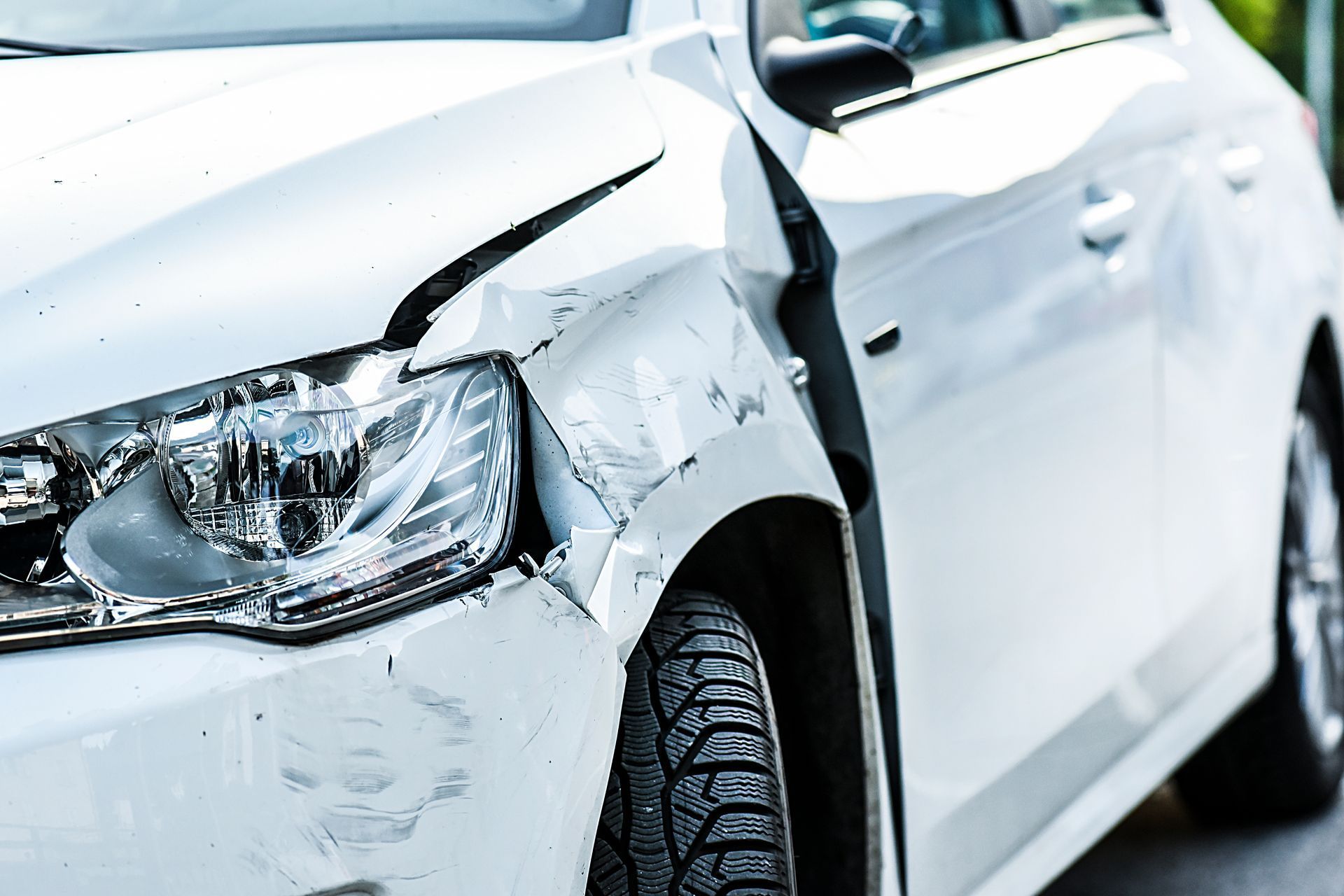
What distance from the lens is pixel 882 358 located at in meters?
1.64

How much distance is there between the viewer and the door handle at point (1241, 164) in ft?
8.64

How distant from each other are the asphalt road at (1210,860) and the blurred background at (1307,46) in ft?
56.8

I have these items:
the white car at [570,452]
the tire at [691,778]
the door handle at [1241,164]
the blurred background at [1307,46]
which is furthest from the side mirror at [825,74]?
the blurred background at [1307,46]

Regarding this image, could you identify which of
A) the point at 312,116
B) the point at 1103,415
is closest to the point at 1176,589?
the point at 1103,415

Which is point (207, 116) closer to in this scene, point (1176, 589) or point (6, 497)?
point (6, 497)

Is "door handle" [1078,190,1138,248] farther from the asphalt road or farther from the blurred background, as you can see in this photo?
the blurred background

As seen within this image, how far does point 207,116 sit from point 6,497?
372 mm

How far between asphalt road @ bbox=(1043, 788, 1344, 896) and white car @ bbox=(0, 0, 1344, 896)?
2.15 ft

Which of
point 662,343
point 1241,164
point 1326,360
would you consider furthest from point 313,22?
point 1326,360

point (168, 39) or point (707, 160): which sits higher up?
point (168, 39)

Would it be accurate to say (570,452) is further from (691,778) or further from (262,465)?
(691,778)

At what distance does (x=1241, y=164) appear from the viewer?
106 inches

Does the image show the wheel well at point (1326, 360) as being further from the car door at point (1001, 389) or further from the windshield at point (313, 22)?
the windshield at point (313, 22)

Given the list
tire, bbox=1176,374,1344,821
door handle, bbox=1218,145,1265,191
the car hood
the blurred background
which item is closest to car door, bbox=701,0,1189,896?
door handle, bbox=1218,145,1265,191
